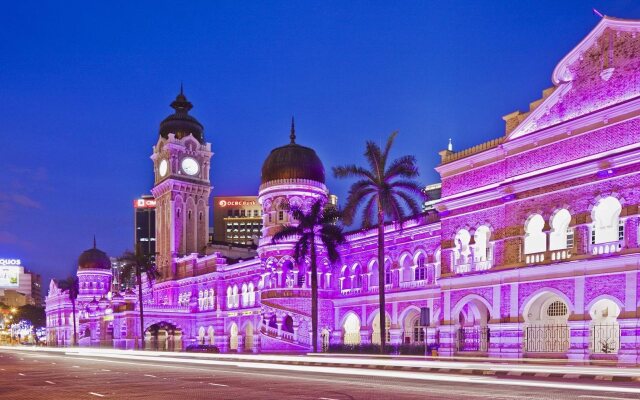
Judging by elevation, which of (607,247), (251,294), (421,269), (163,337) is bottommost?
(163,337)

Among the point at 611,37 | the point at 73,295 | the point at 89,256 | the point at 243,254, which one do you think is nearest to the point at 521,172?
the point at 611,37

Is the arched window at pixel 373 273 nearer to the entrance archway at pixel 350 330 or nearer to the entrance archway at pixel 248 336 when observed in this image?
the entrance archway at pixel 350 330

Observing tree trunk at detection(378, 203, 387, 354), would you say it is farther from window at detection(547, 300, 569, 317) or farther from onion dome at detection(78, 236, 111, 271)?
onion dome at detection(78, 236, 111, 271)

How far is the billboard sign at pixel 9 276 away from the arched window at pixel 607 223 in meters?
102

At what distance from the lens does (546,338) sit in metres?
31.6

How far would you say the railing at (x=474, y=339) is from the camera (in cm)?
3678

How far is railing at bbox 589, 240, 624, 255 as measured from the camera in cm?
2766

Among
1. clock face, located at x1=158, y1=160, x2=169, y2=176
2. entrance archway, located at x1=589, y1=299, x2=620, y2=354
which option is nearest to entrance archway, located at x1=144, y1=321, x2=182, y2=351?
clock face, located at x1=158, y1=160, x2=169, y2=176

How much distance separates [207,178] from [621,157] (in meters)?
65.8

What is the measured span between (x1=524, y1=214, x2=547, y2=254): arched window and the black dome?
95156 millimetres

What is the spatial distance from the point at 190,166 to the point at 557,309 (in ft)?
199

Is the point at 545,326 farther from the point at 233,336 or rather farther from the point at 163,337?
the point at 163,337

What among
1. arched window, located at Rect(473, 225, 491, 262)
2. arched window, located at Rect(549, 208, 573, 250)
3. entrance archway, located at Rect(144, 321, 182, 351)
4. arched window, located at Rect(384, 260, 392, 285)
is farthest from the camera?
entrance archway, located at Rect(144, 321, 182, 351)

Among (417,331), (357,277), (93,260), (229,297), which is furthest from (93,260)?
(417,331)
